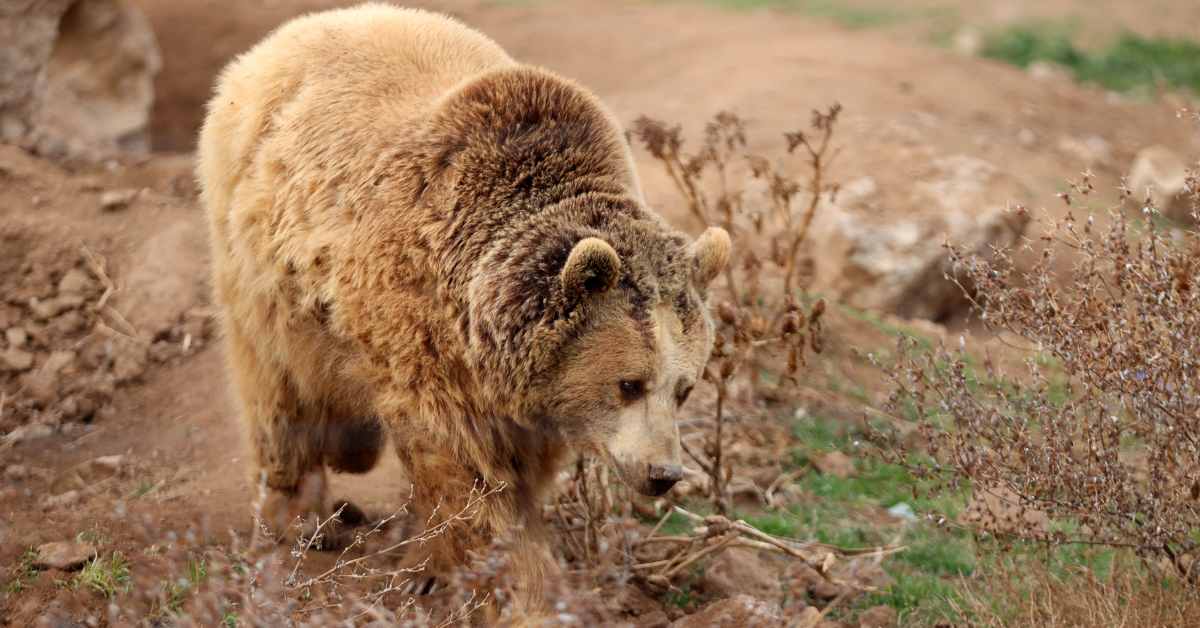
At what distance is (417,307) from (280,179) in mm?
901

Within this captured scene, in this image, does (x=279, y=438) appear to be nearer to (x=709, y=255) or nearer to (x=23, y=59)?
(x=709, y=255)

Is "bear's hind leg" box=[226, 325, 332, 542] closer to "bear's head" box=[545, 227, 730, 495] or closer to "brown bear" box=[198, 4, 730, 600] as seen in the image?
"brown bear" box=[198, 4, 730, 600]

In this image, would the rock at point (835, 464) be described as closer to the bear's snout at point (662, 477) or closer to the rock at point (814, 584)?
the rock at point (814, 584)

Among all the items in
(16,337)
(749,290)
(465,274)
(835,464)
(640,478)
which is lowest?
(835,464)

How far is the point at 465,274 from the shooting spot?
162 inches

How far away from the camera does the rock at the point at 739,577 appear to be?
4.98 meters

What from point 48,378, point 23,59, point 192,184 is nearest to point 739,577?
point 48,378

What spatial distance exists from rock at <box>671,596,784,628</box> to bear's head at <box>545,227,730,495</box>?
1.73 ft

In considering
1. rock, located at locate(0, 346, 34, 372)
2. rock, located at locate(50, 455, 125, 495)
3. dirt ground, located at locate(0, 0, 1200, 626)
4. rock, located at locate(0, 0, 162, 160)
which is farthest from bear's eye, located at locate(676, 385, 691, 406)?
rock, located at locate(0, 0, 162, 160)

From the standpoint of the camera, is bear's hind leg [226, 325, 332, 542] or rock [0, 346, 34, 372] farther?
rock [0, 346, 34, 372]

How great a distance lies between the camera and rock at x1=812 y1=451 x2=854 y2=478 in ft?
20.7

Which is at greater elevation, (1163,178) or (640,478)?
(640,478)

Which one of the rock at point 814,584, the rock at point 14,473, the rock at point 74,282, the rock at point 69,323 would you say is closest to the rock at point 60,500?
the rock at point 14,473

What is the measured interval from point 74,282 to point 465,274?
12.2 ft
